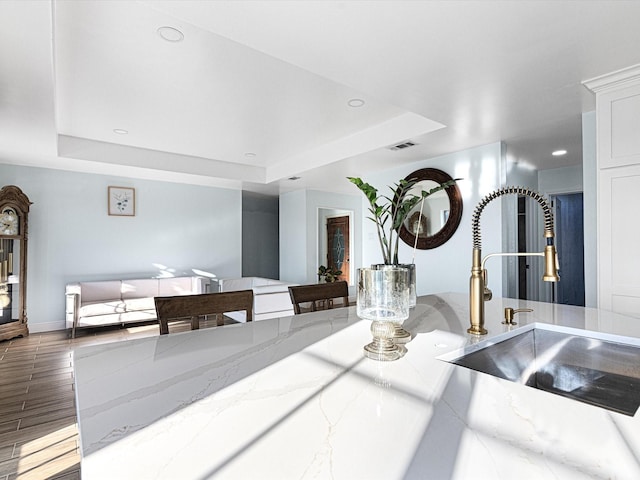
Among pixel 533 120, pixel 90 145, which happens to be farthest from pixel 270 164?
pixel 533 120

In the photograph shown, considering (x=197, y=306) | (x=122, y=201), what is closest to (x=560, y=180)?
(x=197, y=306)

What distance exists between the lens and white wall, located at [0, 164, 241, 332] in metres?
4.93

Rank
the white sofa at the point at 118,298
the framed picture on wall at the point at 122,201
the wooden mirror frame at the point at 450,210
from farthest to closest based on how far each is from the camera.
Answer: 1. the framed picture on wall at the point at 122,201
2. the white sofa at the point at 118,298
3. the wooden mirror frame at the point at 450,210

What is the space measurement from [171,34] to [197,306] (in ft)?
5.76

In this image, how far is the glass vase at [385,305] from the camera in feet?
3.31

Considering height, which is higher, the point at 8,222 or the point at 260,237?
the point at 8,222

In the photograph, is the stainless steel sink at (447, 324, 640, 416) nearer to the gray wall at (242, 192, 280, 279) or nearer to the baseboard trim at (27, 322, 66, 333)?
the baseboard trim at (27, 322, 66, 333)

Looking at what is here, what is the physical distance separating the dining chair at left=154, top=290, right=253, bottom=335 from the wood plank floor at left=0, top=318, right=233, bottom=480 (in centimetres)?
109

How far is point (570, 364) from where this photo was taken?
1.31m

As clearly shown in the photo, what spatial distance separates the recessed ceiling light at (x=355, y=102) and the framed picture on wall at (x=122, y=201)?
400 centimetres

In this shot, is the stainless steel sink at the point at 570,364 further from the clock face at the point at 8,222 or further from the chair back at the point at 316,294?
the clock face at the point at 8,222

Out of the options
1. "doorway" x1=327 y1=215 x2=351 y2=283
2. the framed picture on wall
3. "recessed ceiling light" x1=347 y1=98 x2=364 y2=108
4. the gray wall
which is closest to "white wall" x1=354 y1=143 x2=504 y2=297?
"recessed ceiling light" x1=347 y1=98 x2=364 y2=108

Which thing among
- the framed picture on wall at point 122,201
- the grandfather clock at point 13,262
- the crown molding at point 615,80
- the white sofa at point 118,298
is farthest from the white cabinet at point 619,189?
the grandfather clock at point 13,262

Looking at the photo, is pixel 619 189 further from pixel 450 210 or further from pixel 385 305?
pixel 385 305
